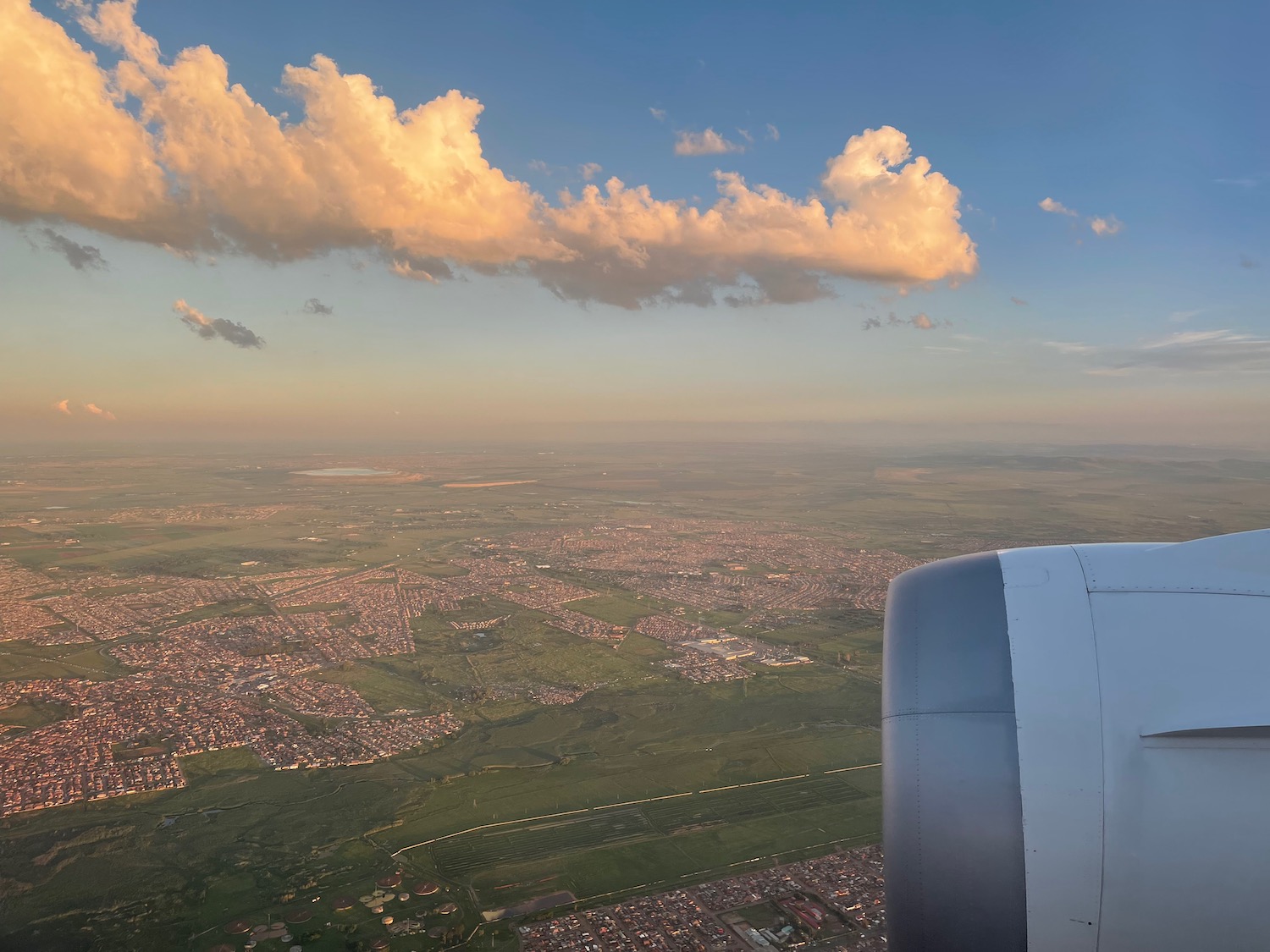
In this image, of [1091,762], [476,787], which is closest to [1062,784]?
[1091,762]

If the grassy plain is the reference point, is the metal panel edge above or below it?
above

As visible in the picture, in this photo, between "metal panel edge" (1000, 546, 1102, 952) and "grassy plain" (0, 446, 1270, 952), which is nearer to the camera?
"metal panel edge" (1000, 546, 1102, 952)

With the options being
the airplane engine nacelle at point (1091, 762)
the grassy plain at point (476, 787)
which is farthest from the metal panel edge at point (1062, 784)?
the grassy plain at point (476, 787)

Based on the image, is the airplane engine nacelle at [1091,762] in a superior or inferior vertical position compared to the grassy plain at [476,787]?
superior

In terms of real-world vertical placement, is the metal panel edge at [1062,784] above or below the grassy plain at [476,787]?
above

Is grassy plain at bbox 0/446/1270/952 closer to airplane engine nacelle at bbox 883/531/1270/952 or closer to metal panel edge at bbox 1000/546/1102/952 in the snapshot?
airplane engine nacelle at bbox 883/531/1270/952

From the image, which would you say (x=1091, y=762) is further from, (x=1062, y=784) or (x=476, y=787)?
(x=476, y=787)

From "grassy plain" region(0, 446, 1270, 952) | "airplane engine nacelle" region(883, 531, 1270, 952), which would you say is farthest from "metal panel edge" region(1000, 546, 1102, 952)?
"grassy plain" region(0, 446, 1270, 952)

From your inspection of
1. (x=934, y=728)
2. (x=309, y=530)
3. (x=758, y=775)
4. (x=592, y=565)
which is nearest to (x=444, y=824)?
(x=758, y=775)

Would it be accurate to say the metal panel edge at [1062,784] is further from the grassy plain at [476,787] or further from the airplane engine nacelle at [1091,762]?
the grassy plain at [476,787]

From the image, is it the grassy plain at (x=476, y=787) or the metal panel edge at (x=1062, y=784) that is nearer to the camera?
the metal panel edge at (x=1062, y=784)
